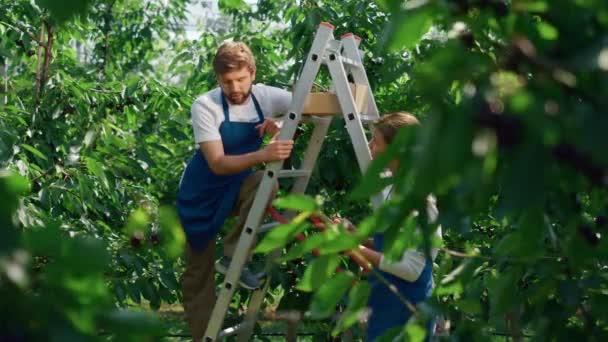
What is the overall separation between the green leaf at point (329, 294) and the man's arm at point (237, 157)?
2049mm

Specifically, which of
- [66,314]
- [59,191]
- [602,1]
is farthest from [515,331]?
[59,191]

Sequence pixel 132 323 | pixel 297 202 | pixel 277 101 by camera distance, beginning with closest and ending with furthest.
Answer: pixel 132 323 → pixel 297 202 → pixel 277 101

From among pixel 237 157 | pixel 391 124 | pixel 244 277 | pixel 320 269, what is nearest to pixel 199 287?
pixel 244 277

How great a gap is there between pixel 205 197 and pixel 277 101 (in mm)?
446

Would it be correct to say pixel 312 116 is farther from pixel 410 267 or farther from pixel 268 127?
pixel 410 267

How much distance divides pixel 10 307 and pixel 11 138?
8.92 ft

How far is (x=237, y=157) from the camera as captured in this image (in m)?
3.40

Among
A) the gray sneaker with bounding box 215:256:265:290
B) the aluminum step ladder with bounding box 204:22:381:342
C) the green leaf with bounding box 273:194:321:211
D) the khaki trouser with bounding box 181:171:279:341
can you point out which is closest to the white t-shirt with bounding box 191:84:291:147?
the aluminum step ladder with bounding box 204:22:381:342

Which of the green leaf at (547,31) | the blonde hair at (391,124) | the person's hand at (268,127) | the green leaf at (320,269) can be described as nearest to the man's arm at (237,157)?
the person's hand at (268,127)

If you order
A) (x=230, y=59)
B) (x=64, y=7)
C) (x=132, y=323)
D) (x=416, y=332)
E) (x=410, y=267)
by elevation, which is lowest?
(x=410, y=267)

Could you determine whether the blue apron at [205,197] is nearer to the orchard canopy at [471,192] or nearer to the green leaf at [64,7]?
the orchard canopy at [471,192]

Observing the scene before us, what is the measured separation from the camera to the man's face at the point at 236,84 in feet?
11.5

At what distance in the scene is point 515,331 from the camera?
159cm

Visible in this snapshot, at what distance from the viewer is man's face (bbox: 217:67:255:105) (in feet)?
11.5
